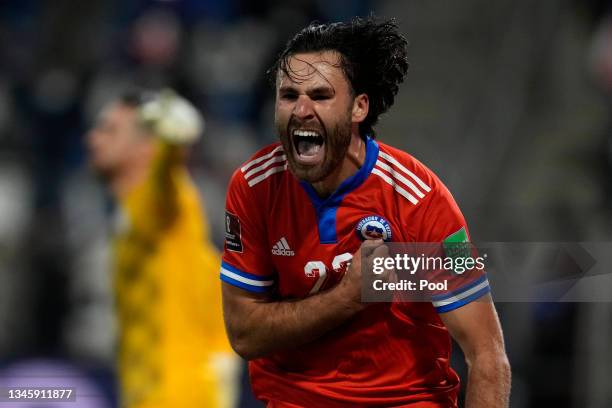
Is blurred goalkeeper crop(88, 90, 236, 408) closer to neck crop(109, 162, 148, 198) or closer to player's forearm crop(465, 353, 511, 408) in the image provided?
neck crop(109, 162, 148, 198)

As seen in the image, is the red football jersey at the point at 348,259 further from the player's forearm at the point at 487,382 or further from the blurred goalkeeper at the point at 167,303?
the blurred goalkeeper at the point at 167,303

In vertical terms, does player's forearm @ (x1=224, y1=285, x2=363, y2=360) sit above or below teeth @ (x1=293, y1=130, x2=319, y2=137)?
below

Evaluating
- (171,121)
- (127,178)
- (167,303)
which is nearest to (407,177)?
(171,121)

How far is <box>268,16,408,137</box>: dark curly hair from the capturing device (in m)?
3.28

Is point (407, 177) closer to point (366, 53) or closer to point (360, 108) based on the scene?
point (360, 108)

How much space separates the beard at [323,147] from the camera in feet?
10.6

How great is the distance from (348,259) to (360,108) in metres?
0.44

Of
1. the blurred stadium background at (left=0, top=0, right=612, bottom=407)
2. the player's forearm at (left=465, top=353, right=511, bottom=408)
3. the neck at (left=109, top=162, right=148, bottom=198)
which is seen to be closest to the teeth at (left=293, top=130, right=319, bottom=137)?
the player's forearm at (left=465, top=353, right=511, bottom=408)

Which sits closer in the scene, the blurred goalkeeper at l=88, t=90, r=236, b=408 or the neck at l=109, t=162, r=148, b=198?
the blurred goalkeeper at l=88, t=90, r=236, b=408

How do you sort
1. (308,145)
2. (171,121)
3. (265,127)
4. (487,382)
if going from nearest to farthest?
(487,382) → (308,145) → (171,121) → (265,127)

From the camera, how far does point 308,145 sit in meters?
3.25

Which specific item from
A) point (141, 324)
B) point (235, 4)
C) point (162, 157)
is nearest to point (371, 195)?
point (162, 157)

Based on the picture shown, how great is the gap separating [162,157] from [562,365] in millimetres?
2693

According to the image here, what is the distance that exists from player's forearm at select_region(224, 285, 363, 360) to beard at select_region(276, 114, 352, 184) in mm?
342
